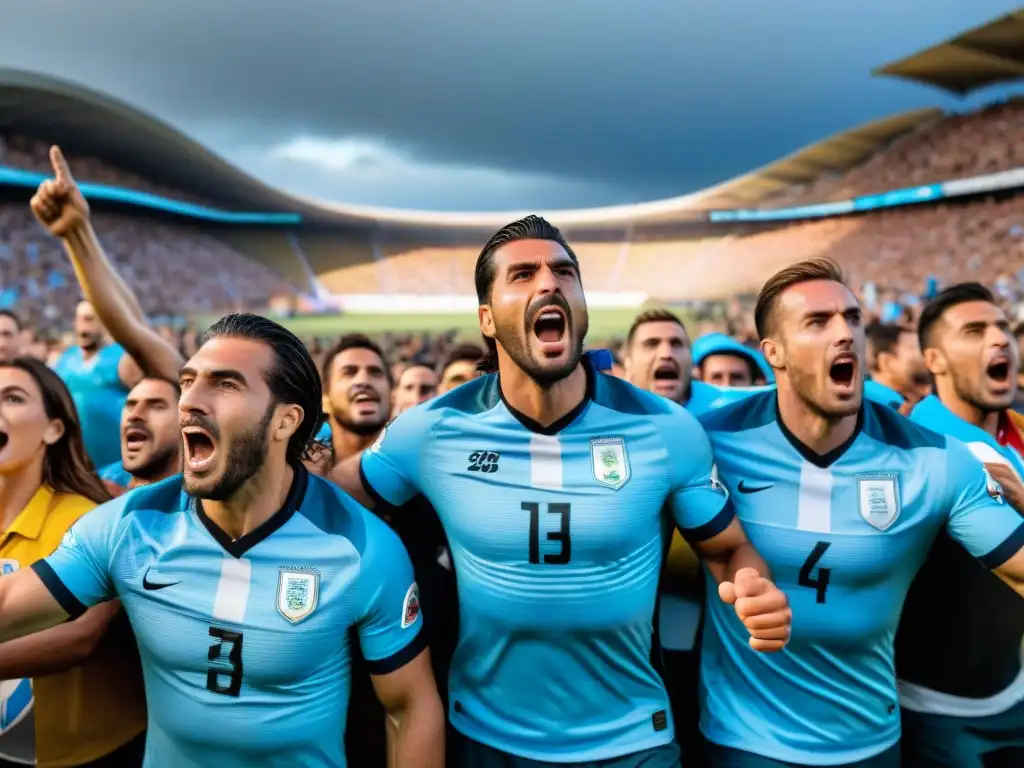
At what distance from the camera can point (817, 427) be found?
2.35 meters

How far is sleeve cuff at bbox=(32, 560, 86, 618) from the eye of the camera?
6.41 feet

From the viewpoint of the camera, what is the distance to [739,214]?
4300 cm

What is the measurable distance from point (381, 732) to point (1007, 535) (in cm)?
189

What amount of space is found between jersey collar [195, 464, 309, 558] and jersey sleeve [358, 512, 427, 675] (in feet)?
0.73

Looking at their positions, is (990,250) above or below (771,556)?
above

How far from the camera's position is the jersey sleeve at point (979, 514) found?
2.16 m

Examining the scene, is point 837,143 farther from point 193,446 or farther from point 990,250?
point 193,446

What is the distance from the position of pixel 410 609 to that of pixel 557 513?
48cm

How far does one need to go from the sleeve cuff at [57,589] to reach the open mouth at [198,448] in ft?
1.50

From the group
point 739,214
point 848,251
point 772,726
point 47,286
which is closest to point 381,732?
point 772,726

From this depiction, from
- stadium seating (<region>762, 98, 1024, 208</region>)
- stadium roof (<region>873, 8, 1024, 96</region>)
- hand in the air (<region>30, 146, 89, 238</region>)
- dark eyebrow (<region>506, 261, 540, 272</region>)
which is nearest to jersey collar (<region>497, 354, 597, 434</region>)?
dark eyebrow (<region>506, 261, 540, 272</region>)

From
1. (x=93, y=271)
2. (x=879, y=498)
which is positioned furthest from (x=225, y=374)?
(x=879, y=498)

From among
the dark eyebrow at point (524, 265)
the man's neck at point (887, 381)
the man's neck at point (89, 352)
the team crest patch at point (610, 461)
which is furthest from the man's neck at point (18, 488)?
the man's neck at point (887, 381)

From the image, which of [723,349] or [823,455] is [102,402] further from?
[823,455]
